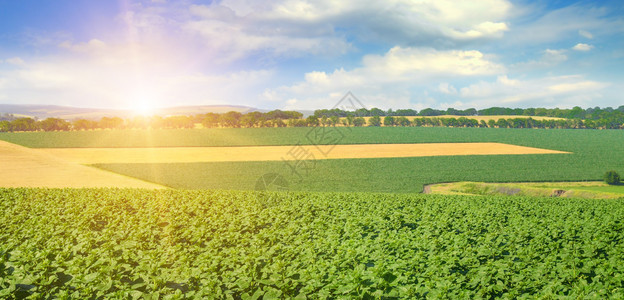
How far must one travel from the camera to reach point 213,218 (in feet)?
36.9

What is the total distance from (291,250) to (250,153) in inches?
2129

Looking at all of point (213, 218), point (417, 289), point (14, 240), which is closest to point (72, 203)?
point (14, 240)

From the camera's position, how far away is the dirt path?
1379 inches

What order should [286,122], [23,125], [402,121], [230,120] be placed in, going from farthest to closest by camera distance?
[402,121] → [230,120] → [286,122] → [23,125]

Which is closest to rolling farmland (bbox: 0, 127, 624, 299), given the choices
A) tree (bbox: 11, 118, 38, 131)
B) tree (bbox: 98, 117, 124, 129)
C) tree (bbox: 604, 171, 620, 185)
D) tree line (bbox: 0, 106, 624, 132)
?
tree (bbox: 604, 171, 620, 185)

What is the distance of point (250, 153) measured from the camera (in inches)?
2384

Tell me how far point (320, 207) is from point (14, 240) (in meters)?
9.35

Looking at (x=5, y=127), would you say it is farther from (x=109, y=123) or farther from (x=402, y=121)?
(x=402, y=121)

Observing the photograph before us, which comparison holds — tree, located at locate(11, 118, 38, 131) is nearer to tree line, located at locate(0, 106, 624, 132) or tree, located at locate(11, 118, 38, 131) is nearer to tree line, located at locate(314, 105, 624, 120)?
tree line, located at locate(0, 106, 624, 132)

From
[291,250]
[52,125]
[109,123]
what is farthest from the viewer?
[109,123]

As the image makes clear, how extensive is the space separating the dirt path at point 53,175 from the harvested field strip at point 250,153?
5.35 metres

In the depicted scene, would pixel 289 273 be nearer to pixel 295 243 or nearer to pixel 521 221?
pixel 295 243

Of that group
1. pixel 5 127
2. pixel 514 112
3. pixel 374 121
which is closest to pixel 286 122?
pixel 374 121

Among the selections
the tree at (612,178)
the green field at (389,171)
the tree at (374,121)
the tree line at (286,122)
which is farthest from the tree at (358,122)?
the tree at (612,178)
